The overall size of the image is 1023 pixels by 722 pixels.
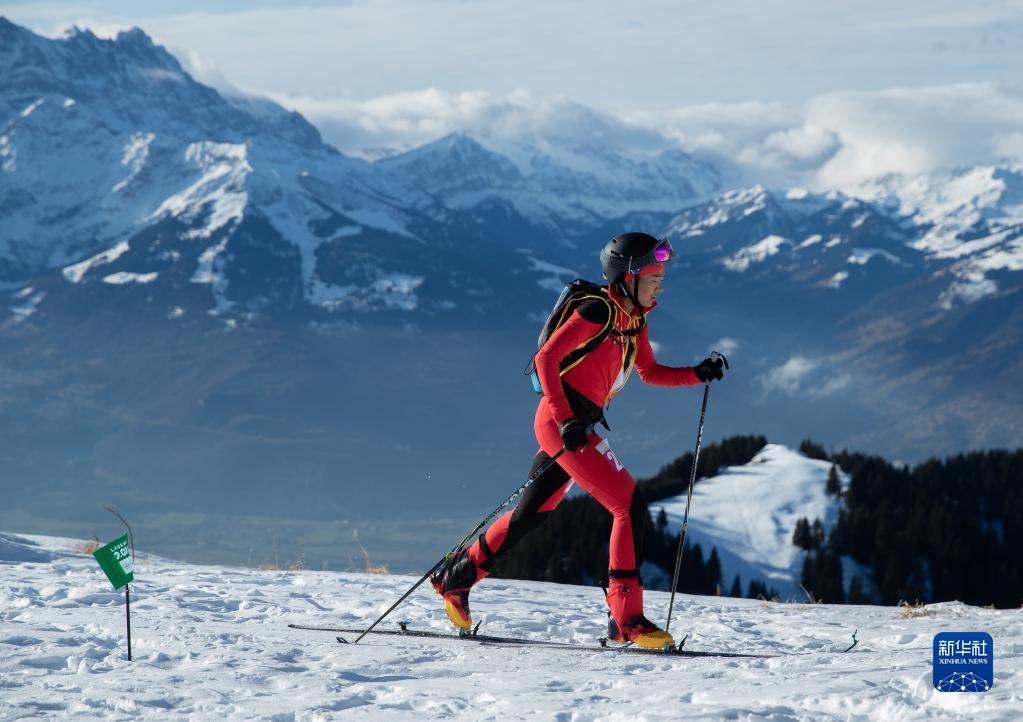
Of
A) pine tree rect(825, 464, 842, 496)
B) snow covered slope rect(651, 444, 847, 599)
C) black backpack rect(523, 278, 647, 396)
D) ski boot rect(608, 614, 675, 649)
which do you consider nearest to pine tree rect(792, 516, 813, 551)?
snow covered slope rect(651, 444, 847, 599)

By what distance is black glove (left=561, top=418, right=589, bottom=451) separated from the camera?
8227 millimetres

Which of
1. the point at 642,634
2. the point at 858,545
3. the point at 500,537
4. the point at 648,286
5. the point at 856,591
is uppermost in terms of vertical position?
the point at 858,545

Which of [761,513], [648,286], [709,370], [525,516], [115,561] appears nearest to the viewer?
[115,561]

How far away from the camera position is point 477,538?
924cm

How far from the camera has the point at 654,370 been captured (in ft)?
31.0

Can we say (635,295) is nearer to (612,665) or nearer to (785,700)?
(612,665)

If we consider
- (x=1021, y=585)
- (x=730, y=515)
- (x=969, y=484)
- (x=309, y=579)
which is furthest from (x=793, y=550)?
(x=309, y=579)

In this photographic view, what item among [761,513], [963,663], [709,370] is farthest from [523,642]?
[761,513]

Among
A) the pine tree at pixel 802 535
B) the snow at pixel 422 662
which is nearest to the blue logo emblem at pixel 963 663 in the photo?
the snow at pixel 422 662

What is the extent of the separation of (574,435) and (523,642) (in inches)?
67.2

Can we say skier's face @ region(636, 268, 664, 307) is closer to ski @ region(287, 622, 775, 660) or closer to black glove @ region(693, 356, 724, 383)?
black glove @ region(693, 356, 724, 383)

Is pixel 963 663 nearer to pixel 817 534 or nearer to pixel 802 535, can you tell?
pixel 817 534

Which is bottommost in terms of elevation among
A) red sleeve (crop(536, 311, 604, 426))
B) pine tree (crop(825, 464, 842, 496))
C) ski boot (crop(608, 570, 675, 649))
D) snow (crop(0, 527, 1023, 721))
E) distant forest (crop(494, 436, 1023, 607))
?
snow (crop(0, 527, 1023, 721))

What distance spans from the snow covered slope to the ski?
214 ft
